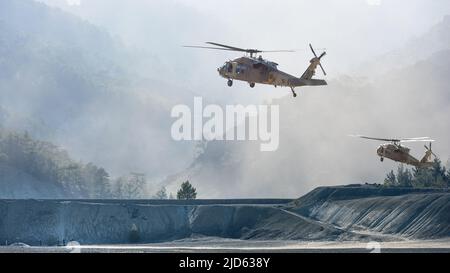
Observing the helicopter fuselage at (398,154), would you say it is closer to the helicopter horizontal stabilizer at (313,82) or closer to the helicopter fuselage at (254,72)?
the helicopter fuselage at (254,72)

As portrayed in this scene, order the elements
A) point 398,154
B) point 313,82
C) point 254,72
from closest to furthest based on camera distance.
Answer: point 313,82 → point 254,72 → point 398,154

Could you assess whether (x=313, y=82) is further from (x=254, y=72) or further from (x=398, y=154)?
(x=398, y=154)

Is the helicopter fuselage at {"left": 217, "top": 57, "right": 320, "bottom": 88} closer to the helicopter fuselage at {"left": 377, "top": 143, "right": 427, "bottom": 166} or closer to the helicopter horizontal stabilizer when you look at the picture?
the helicopter horizontal stabilizer

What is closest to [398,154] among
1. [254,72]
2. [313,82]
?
[254,72]

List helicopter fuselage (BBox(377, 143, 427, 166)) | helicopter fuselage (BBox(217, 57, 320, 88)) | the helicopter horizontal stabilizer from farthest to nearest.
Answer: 1. helicopter fuselage (BBox(377, 143, 427, 166))
2. helicopter fuselage (BBox(217, 57, 320, 88))
3. the helicopter horizontal stabilizer

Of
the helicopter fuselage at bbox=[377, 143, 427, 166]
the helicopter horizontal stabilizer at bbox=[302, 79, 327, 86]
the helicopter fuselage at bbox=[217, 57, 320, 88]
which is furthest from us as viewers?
the helicopter fuselage at bbox=[377, 143, 427, 166]

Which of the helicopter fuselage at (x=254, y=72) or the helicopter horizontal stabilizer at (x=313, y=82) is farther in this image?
the helicopter fuselage at (x=254, y=72)

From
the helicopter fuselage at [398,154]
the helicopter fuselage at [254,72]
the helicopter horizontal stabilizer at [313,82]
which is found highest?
the helicopter fuselage at [254,72]

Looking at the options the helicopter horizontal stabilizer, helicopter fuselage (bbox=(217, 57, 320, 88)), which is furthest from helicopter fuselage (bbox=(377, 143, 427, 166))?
the helicopter horizontal stabilizer

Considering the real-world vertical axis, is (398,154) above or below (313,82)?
below

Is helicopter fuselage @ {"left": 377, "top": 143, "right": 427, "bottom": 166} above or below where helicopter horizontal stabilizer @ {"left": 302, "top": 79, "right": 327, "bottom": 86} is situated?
below

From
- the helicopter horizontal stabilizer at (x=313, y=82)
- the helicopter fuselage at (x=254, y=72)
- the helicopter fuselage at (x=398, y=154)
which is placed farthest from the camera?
the helicopter fuselage at (x=398, y=154)

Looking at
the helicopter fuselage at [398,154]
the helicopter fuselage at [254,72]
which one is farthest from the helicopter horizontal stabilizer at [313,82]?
the helicopter fuselage at [398,154]
